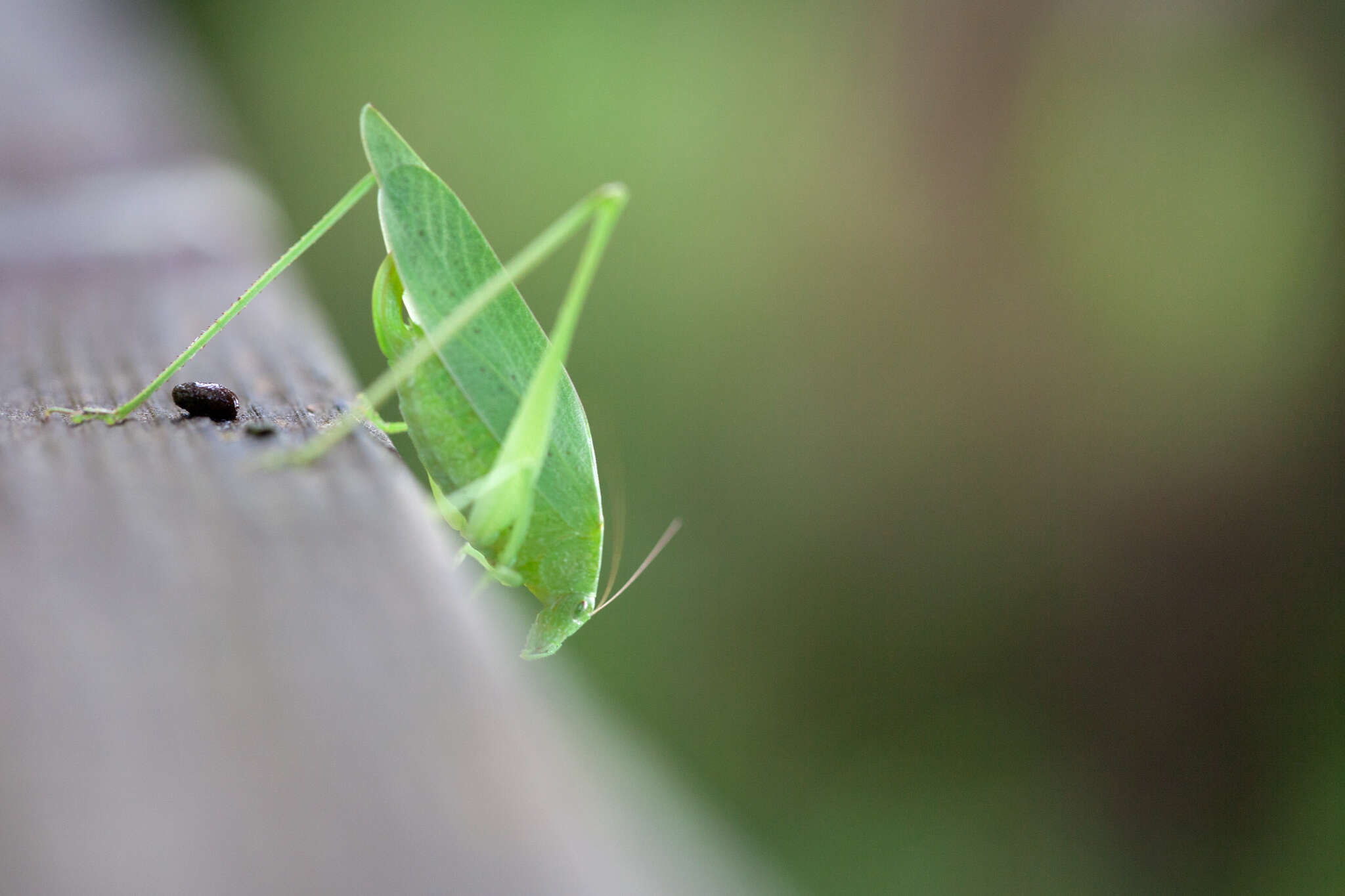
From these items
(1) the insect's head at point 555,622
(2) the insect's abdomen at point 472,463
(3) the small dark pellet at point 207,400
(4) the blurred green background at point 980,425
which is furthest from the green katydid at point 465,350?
(4) the blurred green background at point 980,425

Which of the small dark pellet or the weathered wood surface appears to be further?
the small dark pellet

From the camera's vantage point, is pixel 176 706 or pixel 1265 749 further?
pixel 1265 749

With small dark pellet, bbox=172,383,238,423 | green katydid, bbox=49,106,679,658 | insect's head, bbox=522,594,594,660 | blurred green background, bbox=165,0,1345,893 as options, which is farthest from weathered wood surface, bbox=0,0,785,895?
blurred green background, bbox=165,0,1345,893

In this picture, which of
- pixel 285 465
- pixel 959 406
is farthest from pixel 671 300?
pixel 285 465

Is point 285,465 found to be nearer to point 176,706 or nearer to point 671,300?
point 176,706

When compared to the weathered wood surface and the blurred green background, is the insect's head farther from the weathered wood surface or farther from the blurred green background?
the blurred green background

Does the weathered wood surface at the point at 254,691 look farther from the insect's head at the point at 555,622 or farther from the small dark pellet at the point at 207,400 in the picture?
the insect's head at the point at 555,622
